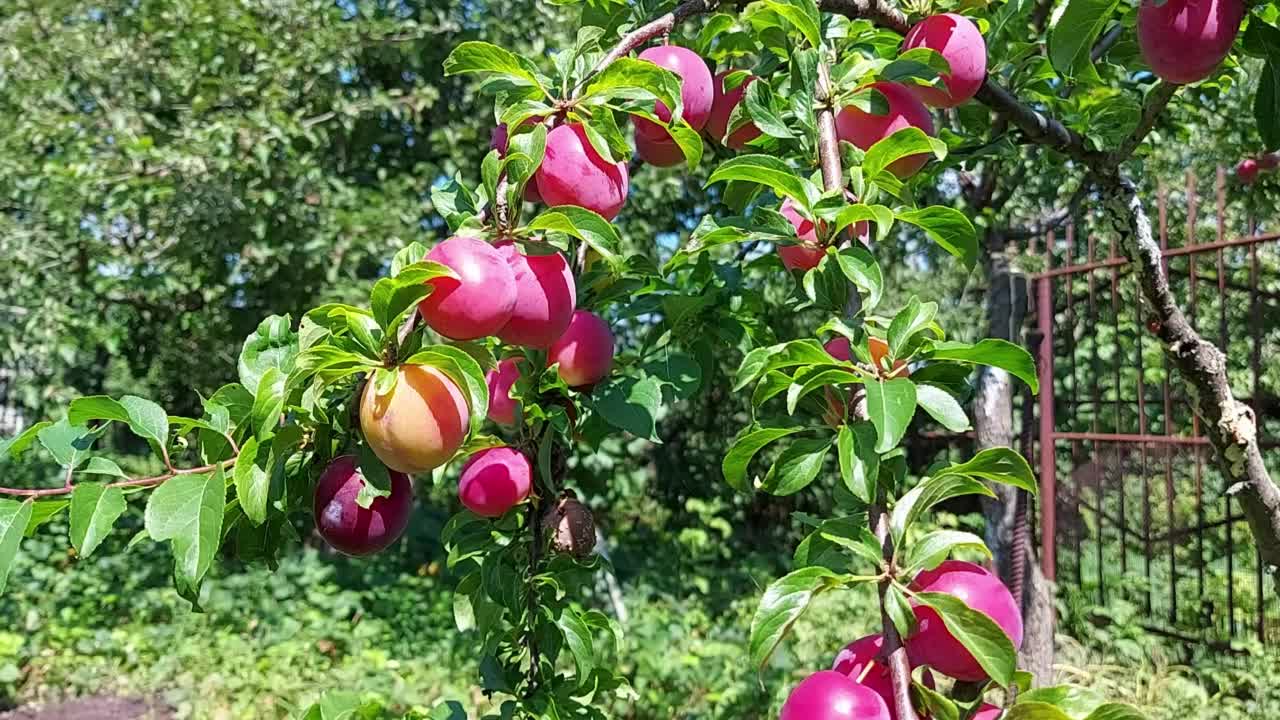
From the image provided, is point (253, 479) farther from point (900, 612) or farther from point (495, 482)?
point (900, 612)

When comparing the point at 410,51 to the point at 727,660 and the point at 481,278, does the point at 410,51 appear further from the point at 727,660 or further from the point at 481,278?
the point at 481,278

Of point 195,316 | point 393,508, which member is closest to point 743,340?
point 393,508

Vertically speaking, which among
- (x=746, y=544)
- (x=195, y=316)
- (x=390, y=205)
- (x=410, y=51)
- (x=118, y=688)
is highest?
(x=410, y=51)

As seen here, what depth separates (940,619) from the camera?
473 millimetres

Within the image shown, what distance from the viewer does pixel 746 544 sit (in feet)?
14.4

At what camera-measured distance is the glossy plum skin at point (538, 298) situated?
1.76ft

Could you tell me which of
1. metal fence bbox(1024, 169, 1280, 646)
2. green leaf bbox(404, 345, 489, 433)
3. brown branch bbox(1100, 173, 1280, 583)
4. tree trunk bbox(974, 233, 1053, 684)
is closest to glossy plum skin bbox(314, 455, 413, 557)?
green leaf bbox(404, 345, 489, 433)

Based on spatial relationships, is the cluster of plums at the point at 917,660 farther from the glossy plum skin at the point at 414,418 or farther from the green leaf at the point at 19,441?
the green leaf at the point at 19,441

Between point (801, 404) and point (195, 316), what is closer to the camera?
point (801, 404)

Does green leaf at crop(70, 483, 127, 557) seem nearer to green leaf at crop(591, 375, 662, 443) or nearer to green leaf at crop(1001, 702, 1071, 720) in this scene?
green leaf at crop(591, 375, 662, 443)

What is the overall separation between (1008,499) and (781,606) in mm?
2399

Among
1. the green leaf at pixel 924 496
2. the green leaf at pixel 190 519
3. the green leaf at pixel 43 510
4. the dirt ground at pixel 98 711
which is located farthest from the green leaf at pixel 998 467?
the dirt ground at pixel 98 711

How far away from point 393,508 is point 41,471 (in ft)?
17.1

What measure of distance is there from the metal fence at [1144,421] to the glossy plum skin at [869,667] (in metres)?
2.89
